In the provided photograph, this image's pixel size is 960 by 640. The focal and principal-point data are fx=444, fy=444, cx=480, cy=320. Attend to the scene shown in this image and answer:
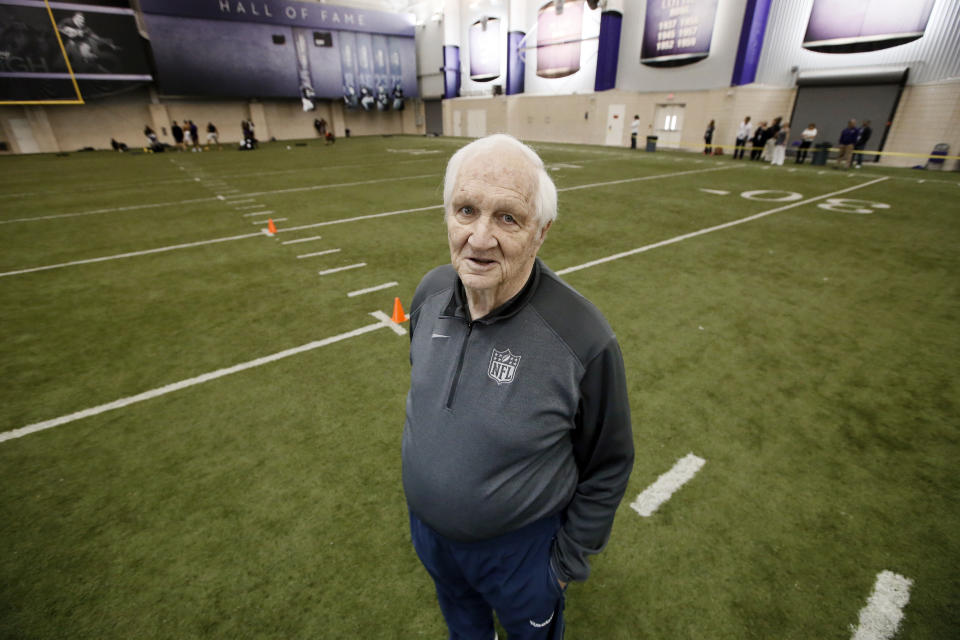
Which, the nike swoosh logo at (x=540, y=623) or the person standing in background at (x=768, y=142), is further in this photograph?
the person standing in background at (x=768, y=142)

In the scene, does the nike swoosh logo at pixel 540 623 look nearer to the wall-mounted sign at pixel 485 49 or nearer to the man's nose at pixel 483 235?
the man's nose at pixel 483 235

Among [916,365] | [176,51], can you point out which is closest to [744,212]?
[916,365]

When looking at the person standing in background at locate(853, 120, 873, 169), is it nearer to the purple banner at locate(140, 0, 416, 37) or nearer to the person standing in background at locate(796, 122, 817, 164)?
the person standing in background at locate(796, 122, 817, 164)

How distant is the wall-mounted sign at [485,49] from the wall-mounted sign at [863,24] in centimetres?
2123

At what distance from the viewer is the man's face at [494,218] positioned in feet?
4.79

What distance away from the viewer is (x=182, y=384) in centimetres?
412

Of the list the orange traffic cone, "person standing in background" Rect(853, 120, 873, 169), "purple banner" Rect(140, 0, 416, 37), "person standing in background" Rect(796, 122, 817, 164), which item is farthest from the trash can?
"purple banner" Rect(140, 0, 416, 37)

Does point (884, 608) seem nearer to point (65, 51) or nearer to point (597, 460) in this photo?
point (597, 460)

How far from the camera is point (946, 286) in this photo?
6.21 meters

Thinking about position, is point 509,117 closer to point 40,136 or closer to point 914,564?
point 40,136

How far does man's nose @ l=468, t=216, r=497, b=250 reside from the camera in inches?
57.6

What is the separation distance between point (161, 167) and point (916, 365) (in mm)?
24173

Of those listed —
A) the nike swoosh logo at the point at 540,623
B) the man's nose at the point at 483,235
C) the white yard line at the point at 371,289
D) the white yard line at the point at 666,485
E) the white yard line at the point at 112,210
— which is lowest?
the white yard line at the point at 666,485

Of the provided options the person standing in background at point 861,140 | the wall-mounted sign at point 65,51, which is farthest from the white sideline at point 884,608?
the wall-mounted sign at point 65,51
